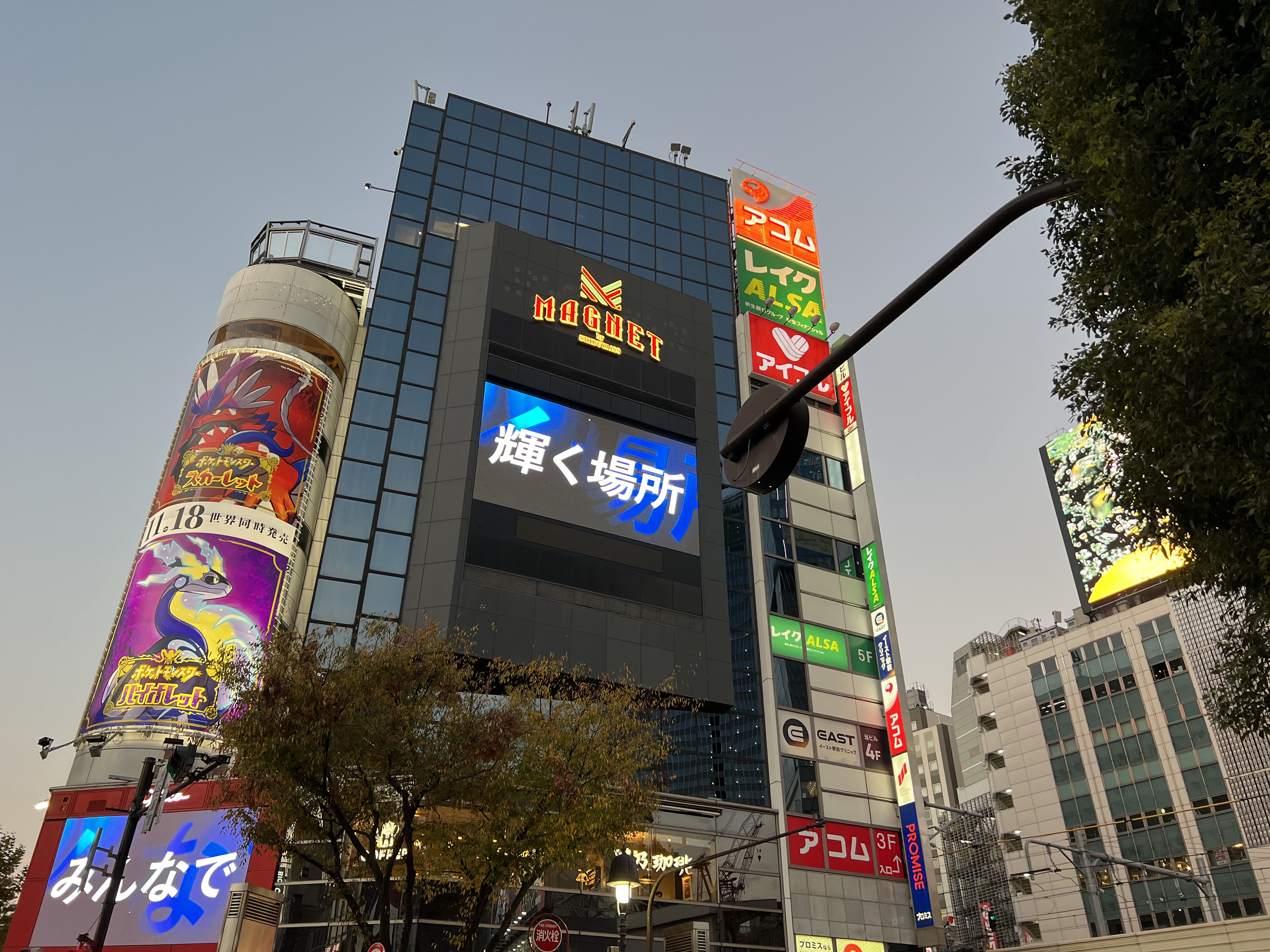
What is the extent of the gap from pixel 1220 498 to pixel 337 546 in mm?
29957

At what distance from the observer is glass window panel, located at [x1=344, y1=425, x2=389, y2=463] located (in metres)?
38.0

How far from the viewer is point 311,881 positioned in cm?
2825

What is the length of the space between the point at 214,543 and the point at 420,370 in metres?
11.4

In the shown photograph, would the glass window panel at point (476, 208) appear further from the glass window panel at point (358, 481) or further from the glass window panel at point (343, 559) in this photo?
the glass window panel at point (343, 559)

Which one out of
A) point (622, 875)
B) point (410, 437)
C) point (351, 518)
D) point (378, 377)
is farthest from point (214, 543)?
point (622, 875)

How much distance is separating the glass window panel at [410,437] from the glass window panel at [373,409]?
0.60 metres

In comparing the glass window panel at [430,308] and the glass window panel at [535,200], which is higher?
the glass window panel at [535,200]

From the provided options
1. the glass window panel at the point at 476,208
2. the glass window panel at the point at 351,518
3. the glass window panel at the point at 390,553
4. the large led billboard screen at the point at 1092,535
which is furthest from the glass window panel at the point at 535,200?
the large led billboard screen at the point at 1092,535

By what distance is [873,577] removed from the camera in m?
44.3

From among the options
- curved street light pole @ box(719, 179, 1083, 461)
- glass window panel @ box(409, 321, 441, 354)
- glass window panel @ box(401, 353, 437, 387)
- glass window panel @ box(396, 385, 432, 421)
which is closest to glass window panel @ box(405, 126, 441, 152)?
glass window panel @ box(409, 321, 441, 354)

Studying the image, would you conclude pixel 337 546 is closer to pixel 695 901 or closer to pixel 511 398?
pixel 511 398

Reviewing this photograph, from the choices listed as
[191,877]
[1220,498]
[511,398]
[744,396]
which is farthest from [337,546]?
[1220,498]

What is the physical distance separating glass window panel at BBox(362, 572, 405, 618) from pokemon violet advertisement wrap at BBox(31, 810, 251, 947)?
8.29m

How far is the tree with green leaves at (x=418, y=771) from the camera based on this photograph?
61.4ft
